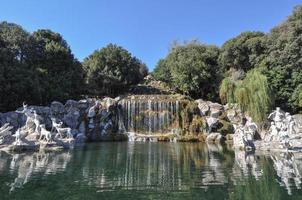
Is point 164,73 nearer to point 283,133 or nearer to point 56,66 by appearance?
point 56,66

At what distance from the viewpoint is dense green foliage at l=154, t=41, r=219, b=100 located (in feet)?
160

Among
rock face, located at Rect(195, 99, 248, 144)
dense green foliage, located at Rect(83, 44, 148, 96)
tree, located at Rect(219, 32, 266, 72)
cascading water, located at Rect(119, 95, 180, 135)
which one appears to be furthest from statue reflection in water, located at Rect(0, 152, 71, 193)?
tree, located at Rect(219, 32, 266, 72)

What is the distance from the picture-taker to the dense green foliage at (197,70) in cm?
4862

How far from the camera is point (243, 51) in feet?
160

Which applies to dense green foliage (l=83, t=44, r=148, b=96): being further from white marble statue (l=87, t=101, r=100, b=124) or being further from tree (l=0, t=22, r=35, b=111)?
white marble statue (l=87, t=101, r=100, b=124)

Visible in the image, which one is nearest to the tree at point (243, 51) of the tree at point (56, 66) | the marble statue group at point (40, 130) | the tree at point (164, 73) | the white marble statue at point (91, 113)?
the tree at point (164, 73)

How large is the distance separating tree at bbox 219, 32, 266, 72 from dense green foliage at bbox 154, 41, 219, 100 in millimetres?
1774

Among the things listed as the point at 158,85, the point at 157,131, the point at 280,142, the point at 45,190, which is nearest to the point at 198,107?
the point at 157,131

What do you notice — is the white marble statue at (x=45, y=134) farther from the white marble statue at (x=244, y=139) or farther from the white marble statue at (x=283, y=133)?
the white marble statue at (x=283, y=133)

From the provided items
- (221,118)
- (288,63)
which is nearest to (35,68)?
(221,118)

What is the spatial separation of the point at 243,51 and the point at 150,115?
17.5 metres

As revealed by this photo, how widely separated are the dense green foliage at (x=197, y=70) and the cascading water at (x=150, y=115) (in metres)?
9.18

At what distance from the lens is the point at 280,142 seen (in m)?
24.5

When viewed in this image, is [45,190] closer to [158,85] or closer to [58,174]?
[58,174]
